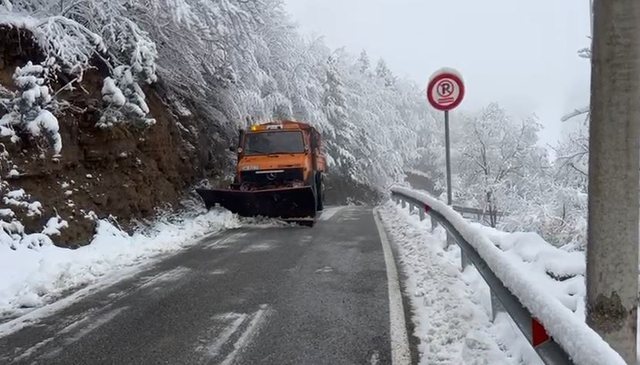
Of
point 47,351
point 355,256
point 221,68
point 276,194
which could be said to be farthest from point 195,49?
point 47,351

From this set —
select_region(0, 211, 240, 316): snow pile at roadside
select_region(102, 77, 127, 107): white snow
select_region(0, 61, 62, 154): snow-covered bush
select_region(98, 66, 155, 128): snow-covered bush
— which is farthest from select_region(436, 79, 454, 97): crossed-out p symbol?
select_region(0, 61, 62, 154): snow-covered bush

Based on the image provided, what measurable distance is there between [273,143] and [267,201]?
2106 mm

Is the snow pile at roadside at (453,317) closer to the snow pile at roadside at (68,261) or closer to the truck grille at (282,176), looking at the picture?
the snow pile at roadside at (68,261)

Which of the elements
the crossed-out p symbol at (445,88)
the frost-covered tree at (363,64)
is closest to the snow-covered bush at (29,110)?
the crossed-out p symbol at (445,88)

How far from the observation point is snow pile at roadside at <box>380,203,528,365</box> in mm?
4172

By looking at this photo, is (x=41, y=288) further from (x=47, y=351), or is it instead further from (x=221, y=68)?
(x=221, y=68)

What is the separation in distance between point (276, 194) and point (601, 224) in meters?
10.1

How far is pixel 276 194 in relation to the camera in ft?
41.6

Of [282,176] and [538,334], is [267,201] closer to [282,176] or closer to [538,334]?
[282,176]

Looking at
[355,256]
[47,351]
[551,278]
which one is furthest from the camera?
[355,256]

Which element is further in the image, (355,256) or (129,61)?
(129,61)

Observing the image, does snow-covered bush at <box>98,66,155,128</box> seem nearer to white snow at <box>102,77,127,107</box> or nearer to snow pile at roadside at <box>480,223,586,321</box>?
white snow at <box>102,77,127,107</box>

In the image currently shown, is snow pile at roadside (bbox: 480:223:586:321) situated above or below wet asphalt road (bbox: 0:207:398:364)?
above

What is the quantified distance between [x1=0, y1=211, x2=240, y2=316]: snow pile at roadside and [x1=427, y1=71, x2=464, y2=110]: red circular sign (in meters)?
5.21
